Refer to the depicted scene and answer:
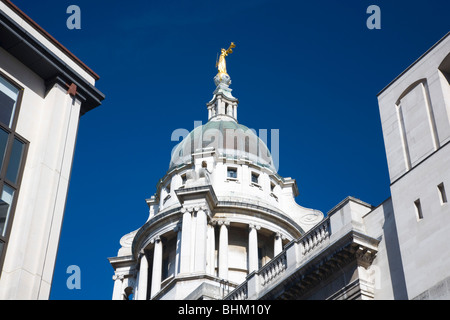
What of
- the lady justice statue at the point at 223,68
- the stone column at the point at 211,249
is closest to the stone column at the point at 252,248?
the stone column at the point at 211,249

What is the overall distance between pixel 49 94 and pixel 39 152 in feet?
7.67

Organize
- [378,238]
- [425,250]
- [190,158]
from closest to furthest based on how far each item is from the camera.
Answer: [425,250]
[378,238]
[190,158]

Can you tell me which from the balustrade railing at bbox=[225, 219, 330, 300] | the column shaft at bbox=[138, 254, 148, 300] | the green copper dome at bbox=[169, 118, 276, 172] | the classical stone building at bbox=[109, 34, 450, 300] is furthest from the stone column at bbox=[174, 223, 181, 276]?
the balustrade railing at bbox=[225, 219, 330, 300]

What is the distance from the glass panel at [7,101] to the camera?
73.0 ft

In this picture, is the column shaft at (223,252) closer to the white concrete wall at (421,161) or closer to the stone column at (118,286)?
the stone column at (118,286)

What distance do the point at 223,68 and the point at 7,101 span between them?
56135 mm

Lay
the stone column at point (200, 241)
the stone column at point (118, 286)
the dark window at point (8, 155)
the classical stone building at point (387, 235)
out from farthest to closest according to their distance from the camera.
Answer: the stone column at point (118, 286)
the stone column at point (200, 241)
the classical stone building at point (387, 235)
the dark window at point (8, 155)

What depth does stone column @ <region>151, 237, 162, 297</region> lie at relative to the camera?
54469 mm

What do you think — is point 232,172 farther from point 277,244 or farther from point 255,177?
point 277,244

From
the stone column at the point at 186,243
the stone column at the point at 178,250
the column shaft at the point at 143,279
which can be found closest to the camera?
the stone column at the point at 186,243

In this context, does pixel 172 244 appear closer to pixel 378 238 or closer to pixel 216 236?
pixel 216 236
